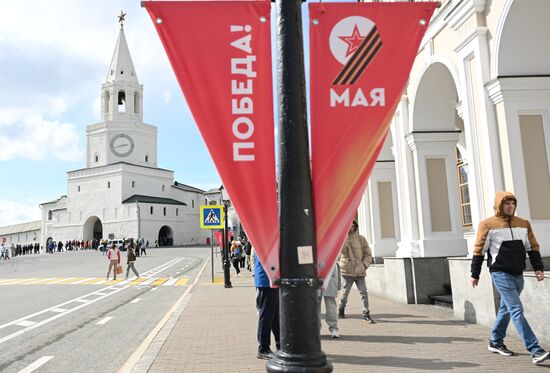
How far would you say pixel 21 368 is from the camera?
6.84 metres

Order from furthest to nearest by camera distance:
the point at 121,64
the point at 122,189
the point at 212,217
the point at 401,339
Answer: the point at 121,64
the point at 122,189
the point at 212,217
the point at 401,339

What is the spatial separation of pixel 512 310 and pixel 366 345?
2213mm

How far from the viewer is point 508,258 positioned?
5.83m

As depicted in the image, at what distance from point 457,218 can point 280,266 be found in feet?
34.7

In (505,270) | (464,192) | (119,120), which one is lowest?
(505,270)

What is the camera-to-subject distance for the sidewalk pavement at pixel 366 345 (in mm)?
5875

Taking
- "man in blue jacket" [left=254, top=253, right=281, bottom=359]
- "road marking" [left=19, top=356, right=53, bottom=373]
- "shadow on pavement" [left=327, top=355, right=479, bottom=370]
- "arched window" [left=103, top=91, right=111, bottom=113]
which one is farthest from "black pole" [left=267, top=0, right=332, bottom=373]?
"arched window" [left=103, top=91, right=111, bottom=113]

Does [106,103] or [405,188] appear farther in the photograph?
[106,103]

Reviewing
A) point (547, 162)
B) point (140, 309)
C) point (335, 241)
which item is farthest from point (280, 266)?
point (140, 309)

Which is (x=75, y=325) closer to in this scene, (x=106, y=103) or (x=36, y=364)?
(x=36, y=364)

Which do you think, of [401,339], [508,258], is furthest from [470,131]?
[401,339]

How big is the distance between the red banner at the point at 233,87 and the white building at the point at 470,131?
6613 mm

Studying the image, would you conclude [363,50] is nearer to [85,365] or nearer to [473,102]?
[85,365]

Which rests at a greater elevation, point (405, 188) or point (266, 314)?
point (405, 188)
